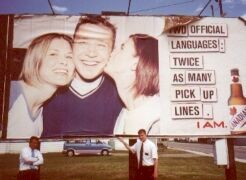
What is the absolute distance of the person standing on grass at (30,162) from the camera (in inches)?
289

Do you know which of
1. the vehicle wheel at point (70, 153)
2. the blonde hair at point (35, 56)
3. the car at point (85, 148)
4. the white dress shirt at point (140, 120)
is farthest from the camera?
the car at point (85, 148)

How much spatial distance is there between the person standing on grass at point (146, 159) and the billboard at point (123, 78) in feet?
1.37

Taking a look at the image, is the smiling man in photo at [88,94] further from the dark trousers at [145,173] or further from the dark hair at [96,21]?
the dark trousers at [145,173]

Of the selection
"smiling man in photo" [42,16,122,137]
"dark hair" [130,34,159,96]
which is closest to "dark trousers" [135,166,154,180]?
"smiling man in photo" [42,16,122,137]

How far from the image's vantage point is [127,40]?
8.68 meters

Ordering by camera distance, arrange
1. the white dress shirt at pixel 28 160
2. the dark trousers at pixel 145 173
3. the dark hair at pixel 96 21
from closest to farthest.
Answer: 1. the white dress shirt at pixel 28 160
2. the dark trousers at pixel 145 173
3. the dark hair at pixel 96 21

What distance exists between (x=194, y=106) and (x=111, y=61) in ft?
8.11

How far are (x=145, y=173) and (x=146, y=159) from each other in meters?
0.33

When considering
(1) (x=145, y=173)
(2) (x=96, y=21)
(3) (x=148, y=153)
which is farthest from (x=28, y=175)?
(2) (x=96, y=21)

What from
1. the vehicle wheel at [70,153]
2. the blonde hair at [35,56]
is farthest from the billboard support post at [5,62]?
the vehicle wheel at [70,153]

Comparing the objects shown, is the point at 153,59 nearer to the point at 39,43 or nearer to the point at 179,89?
the point at 179,89

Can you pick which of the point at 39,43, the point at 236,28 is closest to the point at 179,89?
the point at 236,28

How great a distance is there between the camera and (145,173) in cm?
777

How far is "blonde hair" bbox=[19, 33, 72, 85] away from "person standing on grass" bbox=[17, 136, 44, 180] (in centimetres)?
174
